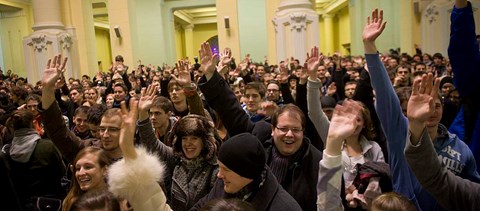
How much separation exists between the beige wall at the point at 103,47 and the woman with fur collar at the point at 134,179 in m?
27.1

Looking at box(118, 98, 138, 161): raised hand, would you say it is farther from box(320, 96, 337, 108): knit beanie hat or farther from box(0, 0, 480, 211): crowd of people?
box(320, 96, 337, 108): knit beanie hat

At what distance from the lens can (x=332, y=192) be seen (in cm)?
201

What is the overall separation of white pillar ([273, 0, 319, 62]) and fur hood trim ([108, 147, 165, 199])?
453 inches

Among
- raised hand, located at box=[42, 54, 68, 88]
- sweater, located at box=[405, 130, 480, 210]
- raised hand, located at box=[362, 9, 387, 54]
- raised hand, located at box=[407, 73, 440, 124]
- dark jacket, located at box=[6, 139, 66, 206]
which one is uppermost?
raised hand, located at box=[362, 9, 387, 54]

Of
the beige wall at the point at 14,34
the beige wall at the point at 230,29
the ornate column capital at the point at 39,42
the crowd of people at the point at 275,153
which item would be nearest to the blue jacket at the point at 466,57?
the crowd of people at the point at 275,153

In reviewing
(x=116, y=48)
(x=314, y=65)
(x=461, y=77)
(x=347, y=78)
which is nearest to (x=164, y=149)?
(x=314, y=65)

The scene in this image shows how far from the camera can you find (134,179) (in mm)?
2031

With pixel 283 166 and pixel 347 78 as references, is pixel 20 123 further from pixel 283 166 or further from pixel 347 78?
pixel 347 78

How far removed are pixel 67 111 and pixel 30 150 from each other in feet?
11.0

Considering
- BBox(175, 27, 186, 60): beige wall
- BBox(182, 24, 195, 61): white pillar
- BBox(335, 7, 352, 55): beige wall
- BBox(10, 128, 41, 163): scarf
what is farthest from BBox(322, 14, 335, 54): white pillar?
BBox(10, 128, 41, 163): scarf

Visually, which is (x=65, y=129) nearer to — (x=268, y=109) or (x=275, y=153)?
(x=275, y=153)

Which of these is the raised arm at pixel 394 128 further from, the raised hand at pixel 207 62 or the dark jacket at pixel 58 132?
the dark jacket at pixel 58 132

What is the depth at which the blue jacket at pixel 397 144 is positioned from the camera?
2.29 m

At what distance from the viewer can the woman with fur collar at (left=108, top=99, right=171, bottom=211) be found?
80.0 inches
